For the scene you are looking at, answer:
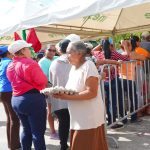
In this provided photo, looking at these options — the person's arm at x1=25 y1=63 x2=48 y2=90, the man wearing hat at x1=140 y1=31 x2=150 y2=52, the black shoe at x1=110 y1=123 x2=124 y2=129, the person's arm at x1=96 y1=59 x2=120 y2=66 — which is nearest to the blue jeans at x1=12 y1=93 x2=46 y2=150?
the person's arm at x1=25 y1=63 x2=48 y2=90

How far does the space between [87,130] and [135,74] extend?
348 centimetres

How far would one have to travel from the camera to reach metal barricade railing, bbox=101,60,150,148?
259 inches

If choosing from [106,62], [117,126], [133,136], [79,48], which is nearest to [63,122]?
[106,62]

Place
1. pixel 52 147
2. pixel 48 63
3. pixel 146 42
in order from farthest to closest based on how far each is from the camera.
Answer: pixel 146 42 → pixel 48 63 → pixel 52 147

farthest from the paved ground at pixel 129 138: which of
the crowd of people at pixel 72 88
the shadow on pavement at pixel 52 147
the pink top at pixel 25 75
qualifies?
the pink top at pixel 25 75

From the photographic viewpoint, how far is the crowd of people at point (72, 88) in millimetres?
3891

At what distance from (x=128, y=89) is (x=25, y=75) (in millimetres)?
2846

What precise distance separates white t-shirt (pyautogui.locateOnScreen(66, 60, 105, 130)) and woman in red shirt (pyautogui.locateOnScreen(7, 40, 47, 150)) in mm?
904

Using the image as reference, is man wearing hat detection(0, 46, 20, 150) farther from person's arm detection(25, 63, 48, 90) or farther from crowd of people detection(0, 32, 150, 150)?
person's arm detection(25, 63, 48, 90)

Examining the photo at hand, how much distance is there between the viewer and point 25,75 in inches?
185

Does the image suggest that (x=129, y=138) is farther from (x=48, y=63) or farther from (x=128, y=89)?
(x=48, y=63)

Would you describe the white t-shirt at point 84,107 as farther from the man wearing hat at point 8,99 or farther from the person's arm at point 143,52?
the person's arm at point 143,52

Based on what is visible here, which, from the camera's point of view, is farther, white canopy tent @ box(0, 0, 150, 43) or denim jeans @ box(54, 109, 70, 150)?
denim jeans @ box(54, 109, 70, 150)

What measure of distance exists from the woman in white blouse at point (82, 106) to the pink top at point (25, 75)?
2.74ft
